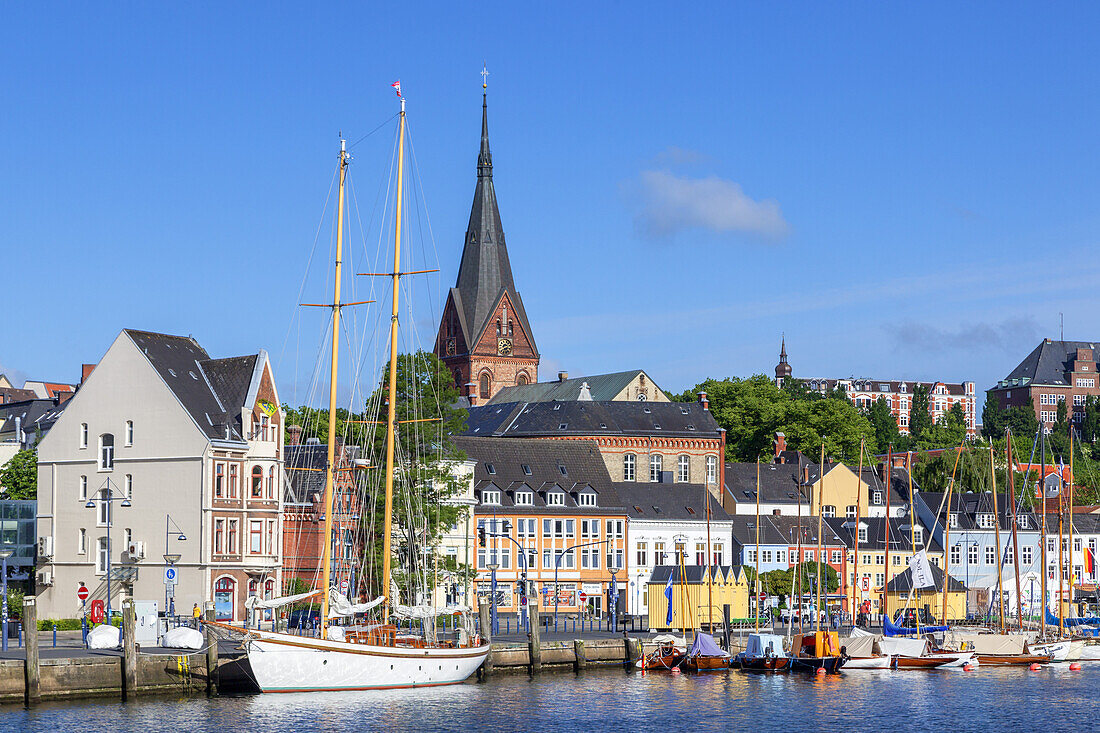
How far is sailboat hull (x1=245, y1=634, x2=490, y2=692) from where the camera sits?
6125 cm

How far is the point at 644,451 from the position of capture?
147 meters

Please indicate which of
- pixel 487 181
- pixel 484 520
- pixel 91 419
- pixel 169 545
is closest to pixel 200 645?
pixel 169 545

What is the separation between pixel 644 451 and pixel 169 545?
6680cm

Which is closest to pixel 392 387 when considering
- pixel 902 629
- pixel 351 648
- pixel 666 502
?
pixel 351 648

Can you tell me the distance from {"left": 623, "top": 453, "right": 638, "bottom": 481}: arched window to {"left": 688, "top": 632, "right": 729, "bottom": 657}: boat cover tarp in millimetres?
69501

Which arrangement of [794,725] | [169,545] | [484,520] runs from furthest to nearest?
[484,520], [169,545], [794,725]

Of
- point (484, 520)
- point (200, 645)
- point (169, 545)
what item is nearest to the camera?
point (200, 645)

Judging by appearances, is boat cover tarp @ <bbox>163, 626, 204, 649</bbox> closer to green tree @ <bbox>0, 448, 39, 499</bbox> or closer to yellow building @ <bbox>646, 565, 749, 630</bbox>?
yellow building @ <bbox>646, 565, 749, 630</bbox>

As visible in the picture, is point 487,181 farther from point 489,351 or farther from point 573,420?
point 573,420

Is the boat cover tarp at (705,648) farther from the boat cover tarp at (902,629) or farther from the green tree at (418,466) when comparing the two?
the green tree at (418,466)

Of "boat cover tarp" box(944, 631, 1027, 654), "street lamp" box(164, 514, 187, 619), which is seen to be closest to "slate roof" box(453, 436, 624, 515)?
"street lamp" box(164, 514, 187, 619)

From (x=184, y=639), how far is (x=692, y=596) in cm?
3077

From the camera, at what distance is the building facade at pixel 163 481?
86.3 m

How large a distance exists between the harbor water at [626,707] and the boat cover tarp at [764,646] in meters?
1.39
